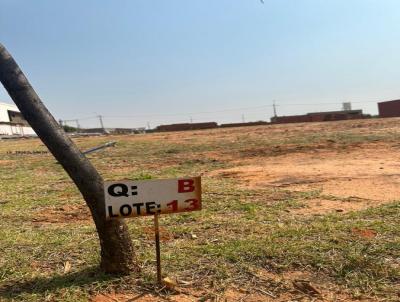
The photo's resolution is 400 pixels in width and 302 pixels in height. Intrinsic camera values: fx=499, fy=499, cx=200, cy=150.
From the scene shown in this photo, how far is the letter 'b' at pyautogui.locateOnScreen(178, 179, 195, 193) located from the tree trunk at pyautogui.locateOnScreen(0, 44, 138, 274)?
617 mm

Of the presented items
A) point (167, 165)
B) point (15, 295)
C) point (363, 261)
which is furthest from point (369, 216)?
point (167, 165)

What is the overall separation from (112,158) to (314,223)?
36.4 ft

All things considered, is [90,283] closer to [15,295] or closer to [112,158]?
[15,295]

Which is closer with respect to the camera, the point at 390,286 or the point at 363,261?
the point at 390,286

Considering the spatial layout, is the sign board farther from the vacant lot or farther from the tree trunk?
the vacant lot

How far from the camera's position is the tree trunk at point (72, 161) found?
13.4 ft

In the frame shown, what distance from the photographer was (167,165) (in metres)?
13.9

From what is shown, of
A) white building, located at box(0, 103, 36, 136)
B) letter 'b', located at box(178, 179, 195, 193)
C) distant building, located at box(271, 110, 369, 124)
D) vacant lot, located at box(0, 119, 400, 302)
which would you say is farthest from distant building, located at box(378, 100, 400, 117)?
letter 'b', located at box(178, 179, 195, 193)

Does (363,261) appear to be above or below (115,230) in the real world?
below

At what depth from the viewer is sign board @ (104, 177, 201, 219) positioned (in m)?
4.06

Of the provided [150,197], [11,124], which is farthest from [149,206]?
[11,124]

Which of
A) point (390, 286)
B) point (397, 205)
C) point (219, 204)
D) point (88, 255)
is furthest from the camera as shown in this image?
point (219, 204)

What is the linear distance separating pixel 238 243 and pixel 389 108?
136 ft

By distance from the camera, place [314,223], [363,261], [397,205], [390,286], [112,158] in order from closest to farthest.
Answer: [390,286] < [363,261] < [314,223] < [397,205] < [112,158]
